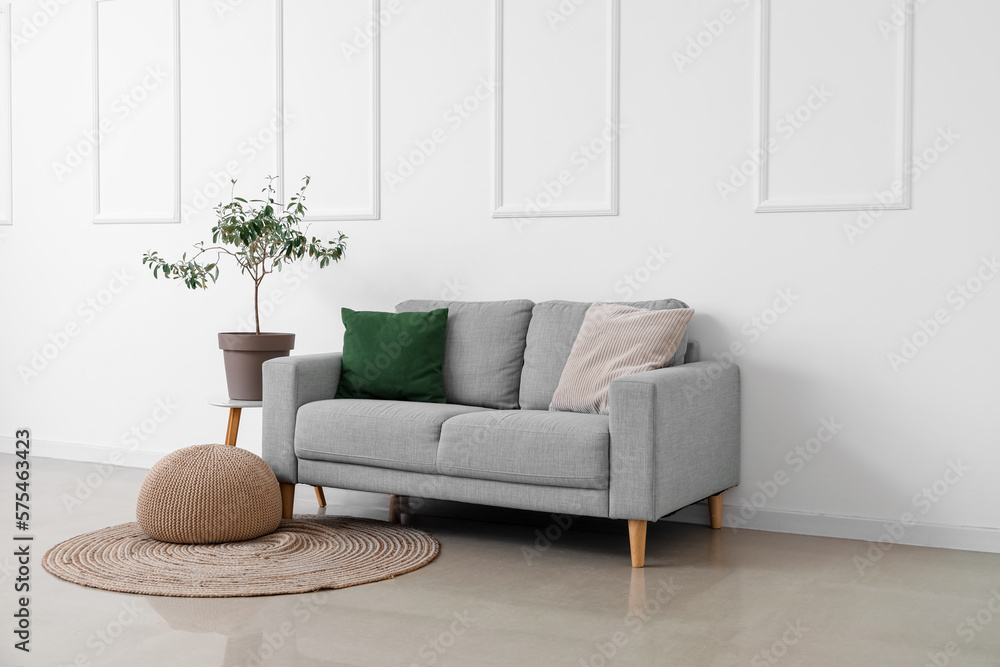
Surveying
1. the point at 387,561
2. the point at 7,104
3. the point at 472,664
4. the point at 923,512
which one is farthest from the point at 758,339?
the point at 7,104

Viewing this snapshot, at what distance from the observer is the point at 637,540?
11.7 feet

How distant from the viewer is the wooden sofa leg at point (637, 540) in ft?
11.6

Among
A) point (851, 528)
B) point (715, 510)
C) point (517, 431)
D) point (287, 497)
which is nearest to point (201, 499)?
point (287, 497)

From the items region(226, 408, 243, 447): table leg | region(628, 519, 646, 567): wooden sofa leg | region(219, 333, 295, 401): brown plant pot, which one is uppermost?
region(219, 333, 295, 401): brown plant pot

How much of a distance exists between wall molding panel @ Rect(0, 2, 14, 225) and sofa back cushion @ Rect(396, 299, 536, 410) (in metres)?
3.19

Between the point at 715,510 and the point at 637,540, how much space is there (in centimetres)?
72

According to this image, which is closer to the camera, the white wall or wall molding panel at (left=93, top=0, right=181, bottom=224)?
the white wall

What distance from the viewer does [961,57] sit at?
3.81 metres

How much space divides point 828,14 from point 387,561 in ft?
8.96

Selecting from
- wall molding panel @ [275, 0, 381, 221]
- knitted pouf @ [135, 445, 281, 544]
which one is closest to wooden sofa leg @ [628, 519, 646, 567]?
knitted pouf @ [135, 445, 281, 544]

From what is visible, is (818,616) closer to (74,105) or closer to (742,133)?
(742,133)

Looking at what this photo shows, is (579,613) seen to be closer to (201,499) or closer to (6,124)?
(201,499)

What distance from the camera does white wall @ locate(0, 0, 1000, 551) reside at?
3.87 metres

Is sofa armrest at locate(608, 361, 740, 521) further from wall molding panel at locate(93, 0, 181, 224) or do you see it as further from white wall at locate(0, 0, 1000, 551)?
wall molding panel at locate(93, 0, 181, 224)
